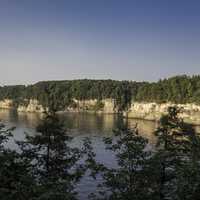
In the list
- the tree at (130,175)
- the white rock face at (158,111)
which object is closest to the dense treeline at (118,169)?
the tree at (130,175)

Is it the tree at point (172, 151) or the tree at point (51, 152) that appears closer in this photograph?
the tree at point (172, 151)

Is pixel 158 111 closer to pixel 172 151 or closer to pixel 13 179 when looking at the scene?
pixel 172 151

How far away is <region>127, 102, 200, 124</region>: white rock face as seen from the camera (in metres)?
153

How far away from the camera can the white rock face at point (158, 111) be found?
153250mm

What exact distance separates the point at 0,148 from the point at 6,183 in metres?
3.19

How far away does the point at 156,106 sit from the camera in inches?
7042

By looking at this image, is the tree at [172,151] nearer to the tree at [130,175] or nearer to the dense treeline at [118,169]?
the dense treeline at [118,169]

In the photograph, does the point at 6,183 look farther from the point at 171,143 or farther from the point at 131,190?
the point at 171,143

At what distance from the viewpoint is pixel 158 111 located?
17625cm

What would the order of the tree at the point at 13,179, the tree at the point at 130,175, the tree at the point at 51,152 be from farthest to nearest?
the tree at the point at 51,152
the tree at the point at 130,175
the tree at the point at 13,179

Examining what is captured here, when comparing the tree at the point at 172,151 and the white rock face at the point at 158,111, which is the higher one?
the tree at the point at 172,151

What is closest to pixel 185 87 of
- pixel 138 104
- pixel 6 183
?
pixel 138 104

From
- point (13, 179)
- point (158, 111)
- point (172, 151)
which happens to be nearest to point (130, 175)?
point (13, 179)

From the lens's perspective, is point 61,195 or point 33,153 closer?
point 61,195
